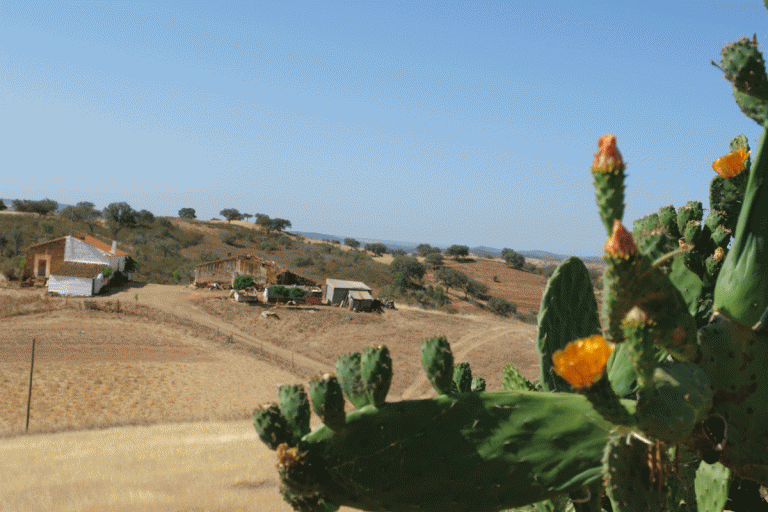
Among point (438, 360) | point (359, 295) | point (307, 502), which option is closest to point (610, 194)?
point (438, 360)

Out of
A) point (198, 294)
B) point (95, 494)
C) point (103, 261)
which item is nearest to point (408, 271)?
point (198, 294)

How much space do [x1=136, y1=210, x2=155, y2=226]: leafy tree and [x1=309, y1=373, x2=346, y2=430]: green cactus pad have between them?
55318 millimetres

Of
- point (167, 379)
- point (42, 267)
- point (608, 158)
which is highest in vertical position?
point (608, 158)

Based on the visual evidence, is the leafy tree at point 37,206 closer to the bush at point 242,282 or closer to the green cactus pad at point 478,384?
the bush at point 242,282

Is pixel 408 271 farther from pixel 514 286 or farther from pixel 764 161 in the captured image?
pixel 764 161

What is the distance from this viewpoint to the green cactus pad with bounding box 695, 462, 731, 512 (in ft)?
10.9

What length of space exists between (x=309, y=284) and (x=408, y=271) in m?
12.2

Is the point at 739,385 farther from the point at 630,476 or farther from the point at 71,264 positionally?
the point at 71,264

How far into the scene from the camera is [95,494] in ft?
27.3

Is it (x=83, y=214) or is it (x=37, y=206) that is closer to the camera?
(x=37, y=206)

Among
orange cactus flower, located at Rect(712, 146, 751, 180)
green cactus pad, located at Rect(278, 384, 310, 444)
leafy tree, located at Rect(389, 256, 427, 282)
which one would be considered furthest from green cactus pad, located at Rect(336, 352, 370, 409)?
leafy tree, located at Rect(389, 256, 427, 282)

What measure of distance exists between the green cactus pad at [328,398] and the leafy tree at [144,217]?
5532cm

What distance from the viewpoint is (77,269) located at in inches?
1027

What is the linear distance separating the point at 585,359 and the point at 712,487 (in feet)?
8.56
